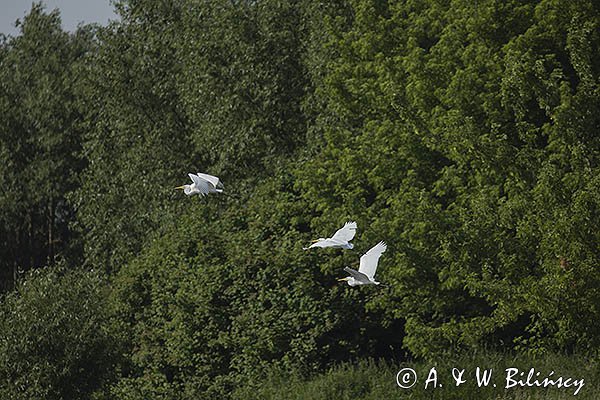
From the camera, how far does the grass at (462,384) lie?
19.2 metres

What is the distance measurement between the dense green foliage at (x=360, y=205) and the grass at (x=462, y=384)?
362 millimetres

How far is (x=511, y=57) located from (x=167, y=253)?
11.6 meters

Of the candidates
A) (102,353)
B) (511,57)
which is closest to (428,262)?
(511,57)

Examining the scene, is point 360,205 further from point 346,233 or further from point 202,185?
point 202,185

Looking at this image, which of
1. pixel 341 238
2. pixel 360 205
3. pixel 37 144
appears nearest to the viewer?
pixel 341 238

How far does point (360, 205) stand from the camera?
26.7 m

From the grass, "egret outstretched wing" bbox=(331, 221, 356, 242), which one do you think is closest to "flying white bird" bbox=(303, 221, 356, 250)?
"egret outstretched wing" bbox=(331, 221, 356, 242)

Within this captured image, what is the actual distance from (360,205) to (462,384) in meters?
7.57

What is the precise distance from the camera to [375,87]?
1125 inches

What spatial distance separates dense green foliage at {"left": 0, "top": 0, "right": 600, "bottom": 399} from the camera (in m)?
22.2

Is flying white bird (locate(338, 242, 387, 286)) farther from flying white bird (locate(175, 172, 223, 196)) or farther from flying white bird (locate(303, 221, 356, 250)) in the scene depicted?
flying white bird (locate(175, 172, 223, 196))

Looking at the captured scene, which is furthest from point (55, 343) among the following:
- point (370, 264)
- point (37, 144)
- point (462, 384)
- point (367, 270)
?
point (37, 144)

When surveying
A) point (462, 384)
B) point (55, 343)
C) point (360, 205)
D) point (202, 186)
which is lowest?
point (462, 384)

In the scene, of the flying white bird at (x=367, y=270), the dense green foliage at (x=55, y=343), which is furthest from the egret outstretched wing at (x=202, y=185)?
the dense green foliage at (x=55, y=343)
